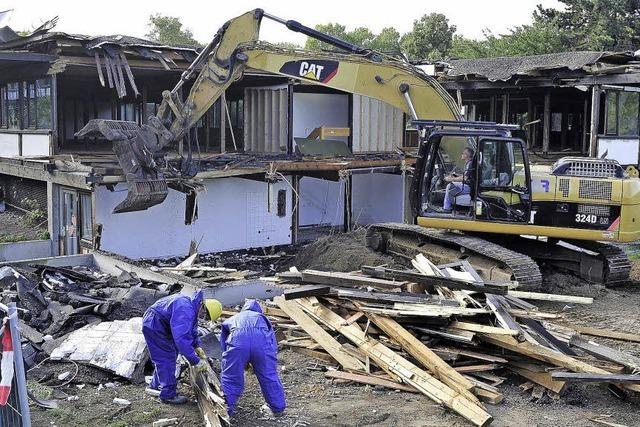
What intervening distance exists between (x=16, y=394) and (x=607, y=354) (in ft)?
21.8

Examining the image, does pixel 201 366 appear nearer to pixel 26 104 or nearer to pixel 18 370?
pixel 18 370

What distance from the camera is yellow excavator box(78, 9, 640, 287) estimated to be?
42.5ft

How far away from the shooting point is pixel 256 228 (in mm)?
22016

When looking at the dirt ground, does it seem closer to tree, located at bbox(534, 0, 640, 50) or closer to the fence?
the fence

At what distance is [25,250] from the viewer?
17359mm

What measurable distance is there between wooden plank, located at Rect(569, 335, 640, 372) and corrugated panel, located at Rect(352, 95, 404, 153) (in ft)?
51.2

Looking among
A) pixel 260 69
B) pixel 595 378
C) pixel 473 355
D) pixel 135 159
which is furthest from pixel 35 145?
pixel 595 378

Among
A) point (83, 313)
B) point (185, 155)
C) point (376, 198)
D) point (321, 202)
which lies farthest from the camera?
point (376, 198)

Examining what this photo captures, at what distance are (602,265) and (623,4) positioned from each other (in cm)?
3146

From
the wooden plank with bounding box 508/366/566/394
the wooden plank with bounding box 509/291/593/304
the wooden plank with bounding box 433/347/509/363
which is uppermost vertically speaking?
the wooden plank with bounding box 509/291/593/304

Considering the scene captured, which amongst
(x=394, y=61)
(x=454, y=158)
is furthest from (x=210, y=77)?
(x=454, y=158)

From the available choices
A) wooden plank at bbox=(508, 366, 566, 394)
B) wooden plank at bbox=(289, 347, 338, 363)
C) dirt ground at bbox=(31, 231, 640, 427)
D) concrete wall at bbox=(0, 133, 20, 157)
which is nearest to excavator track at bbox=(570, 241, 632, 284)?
dirt ground at bbox=(31, 231, 640, 427)

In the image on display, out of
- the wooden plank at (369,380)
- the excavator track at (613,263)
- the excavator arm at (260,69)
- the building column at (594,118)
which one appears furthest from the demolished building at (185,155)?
the excavator track at (613,263)

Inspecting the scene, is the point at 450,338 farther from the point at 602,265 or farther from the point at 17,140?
the point at 17,140
